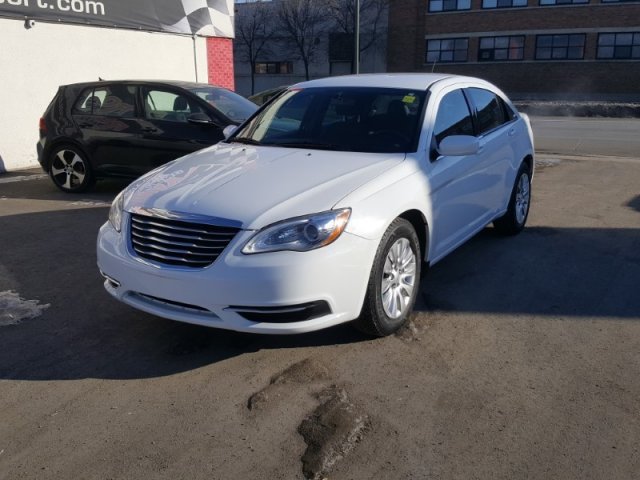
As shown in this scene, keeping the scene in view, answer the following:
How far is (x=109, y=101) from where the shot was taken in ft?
28.6

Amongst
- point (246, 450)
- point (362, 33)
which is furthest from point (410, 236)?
point (362, 33)

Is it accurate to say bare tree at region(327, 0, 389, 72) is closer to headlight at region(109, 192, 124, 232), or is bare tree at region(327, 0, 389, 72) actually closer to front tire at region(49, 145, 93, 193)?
front tire at region(49, 145, 93, 193)

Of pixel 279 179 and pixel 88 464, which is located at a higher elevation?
pixel 279 179

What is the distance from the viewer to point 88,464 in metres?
2.81

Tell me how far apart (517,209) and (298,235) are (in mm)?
3710

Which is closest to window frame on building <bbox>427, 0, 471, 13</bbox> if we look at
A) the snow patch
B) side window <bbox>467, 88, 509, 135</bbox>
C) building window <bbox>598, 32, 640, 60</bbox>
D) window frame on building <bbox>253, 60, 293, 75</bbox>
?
building window <bbox>598, 32, 640, 60</bbox>

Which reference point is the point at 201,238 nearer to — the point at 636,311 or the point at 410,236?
the point at 410,236

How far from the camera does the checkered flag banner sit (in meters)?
14.7

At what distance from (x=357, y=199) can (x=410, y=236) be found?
600 mm

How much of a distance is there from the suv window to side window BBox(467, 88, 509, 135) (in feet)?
16.0

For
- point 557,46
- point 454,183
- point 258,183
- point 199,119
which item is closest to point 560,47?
point 557,46

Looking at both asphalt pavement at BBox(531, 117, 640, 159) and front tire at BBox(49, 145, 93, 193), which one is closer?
front tire at BBox(49, 145, 93, 193)

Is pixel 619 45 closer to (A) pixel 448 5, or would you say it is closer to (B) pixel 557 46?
(B) pixel 557 46

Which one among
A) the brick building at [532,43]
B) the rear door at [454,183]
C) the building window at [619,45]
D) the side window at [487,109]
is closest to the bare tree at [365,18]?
the brick building at [532,43]
